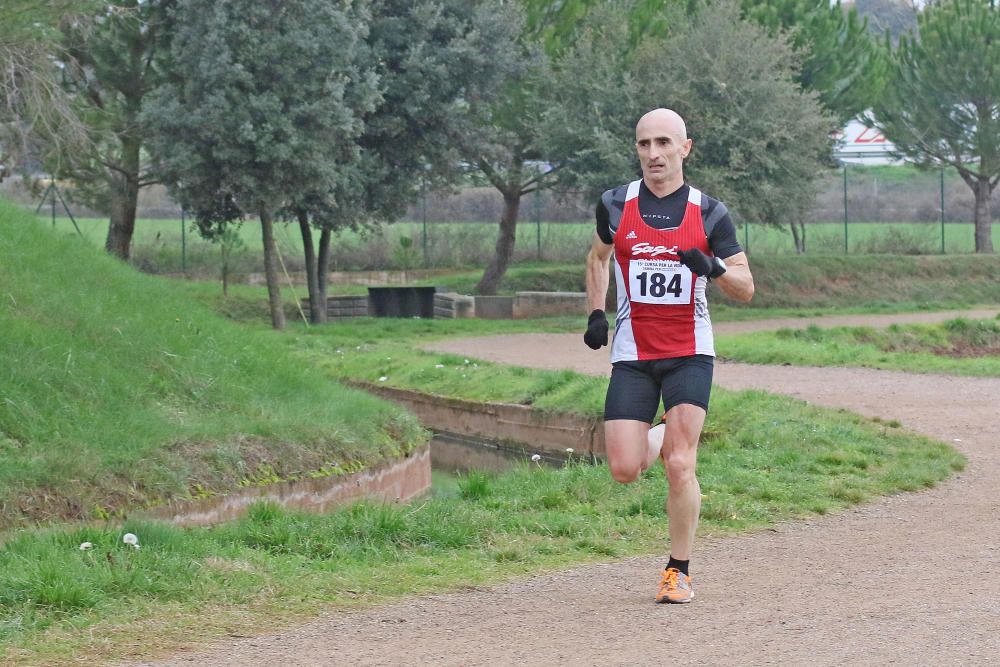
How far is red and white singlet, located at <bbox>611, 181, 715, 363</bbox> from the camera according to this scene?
234 inches

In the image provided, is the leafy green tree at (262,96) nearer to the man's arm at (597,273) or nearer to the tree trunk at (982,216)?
the man's arm at (597,273)

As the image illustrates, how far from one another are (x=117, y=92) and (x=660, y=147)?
22037 millimetres

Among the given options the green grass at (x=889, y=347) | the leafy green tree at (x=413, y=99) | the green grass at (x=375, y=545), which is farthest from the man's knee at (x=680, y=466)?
the leafy green tree at (x=413, y=99)

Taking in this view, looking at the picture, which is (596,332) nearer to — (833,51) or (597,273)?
(597,273)

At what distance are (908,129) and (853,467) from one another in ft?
105

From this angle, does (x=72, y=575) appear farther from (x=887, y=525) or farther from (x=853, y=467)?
(x=853, y=467)

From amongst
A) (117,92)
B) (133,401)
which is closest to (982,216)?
(117,92)

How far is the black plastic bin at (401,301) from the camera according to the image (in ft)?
93.5

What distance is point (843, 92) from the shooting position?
37125mm

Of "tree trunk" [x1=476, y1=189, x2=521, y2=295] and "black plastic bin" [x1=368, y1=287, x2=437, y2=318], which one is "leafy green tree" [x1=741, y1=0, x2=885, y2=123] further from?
"black plastic bin" [x1=368, y1=287, x2=437, y2=318]

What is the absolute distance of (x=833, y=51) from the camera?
3600 centimetres

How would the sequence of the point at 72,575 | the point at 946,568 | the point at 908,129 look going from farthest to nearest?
the point at 908,129 → the point at 946,568 → the point at 72,575

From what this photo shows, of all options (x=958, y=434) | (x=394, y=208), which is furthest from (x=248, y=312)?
(x=958, y=434)

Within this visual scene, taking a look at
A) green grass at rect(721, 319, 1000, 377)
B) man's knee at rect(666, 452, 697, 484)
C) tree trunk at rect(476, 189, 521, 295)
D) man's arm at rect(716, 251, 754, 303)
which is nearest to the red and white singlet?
man's arm at rect(716, 251, 754, 303)
